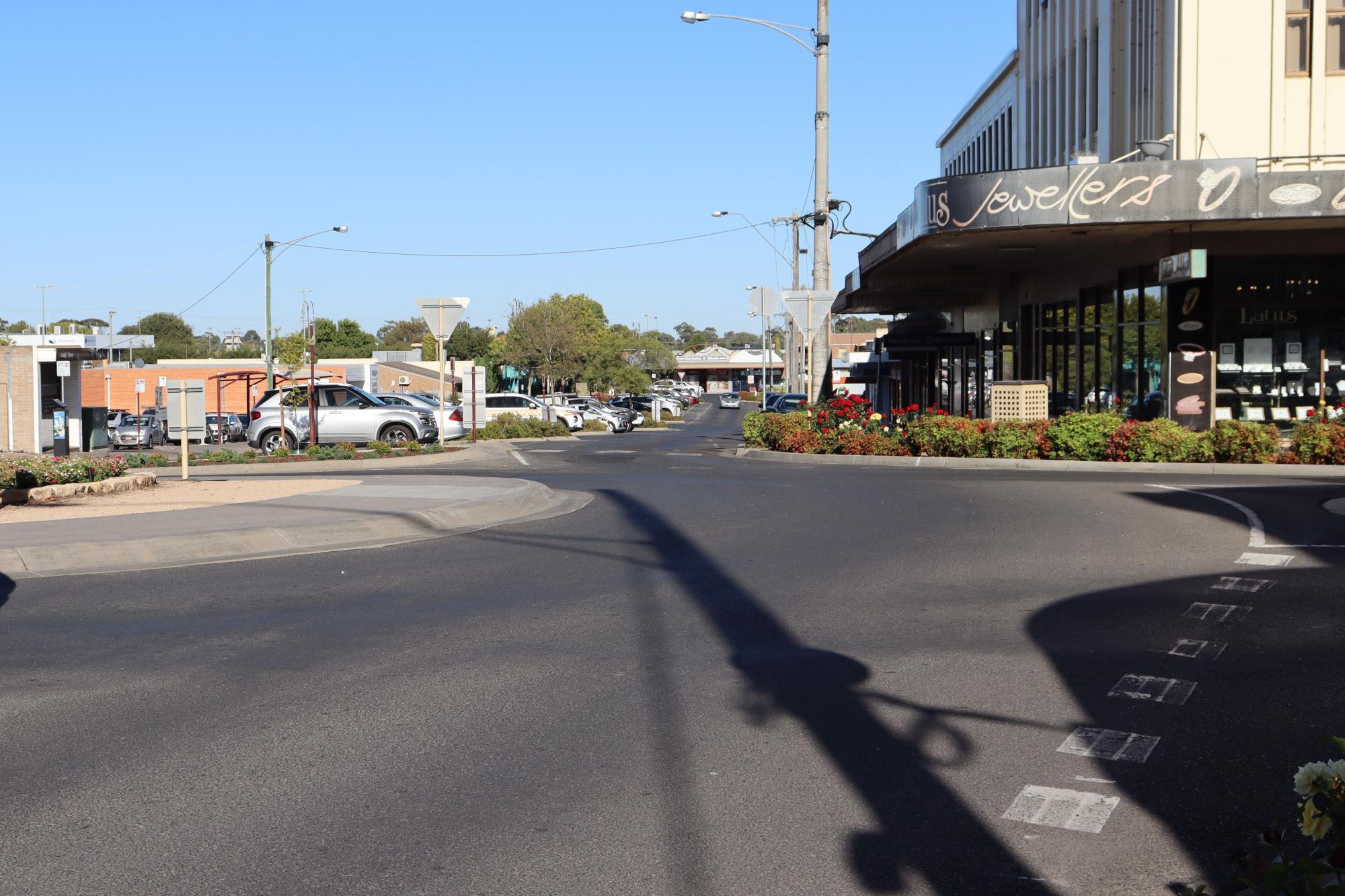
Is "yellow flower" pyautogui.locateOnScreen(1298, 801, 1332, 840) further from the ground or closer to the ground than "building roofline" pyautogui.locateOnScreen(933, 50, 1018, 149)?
closer to the ground

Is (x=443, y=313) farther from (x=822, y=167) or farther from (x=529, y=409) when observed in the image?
(x=529, y=409)

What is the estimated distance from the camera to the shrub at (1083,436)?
22.2 meters

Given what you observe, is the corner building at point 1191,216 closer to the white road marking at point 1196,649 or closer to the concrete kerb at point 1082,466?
the concrete kerb at point 1082,466

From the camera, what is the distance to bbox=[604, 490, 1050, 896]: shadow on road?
14.5 feet

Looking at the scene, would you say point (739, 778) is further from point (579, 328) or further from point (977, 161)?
point (579, 328)

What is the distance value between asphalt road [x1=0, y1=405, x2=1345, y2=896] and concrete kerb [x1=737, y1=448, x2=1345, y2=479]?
8865 millimetres

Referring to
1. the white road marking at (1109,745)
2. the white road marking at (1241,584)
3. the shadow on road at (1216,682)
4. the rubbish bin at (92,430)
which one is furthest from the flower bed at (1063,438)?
the rubbish bin at (92,430)

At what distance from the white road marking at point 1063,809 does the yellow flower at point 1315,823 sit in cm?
135

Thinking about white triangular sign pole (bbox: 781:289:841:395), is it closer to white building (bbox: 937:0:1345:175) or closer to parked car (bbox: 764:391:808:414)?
white building (bbox: 937:0:1345:175)

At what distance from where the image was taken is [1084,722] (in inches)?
244

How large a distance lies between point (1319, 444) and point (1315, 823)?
19456 millimetres

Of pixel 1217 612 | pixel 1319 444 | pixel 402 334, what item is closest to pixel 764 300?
pixel 1319 444

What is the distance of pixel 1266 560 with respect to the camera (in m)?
10.8

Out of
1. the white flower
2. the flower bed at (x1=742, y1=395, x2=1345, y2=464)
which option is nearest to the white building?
the flower bed at (x1=742, y1=395, x2=1345, y2=464)
